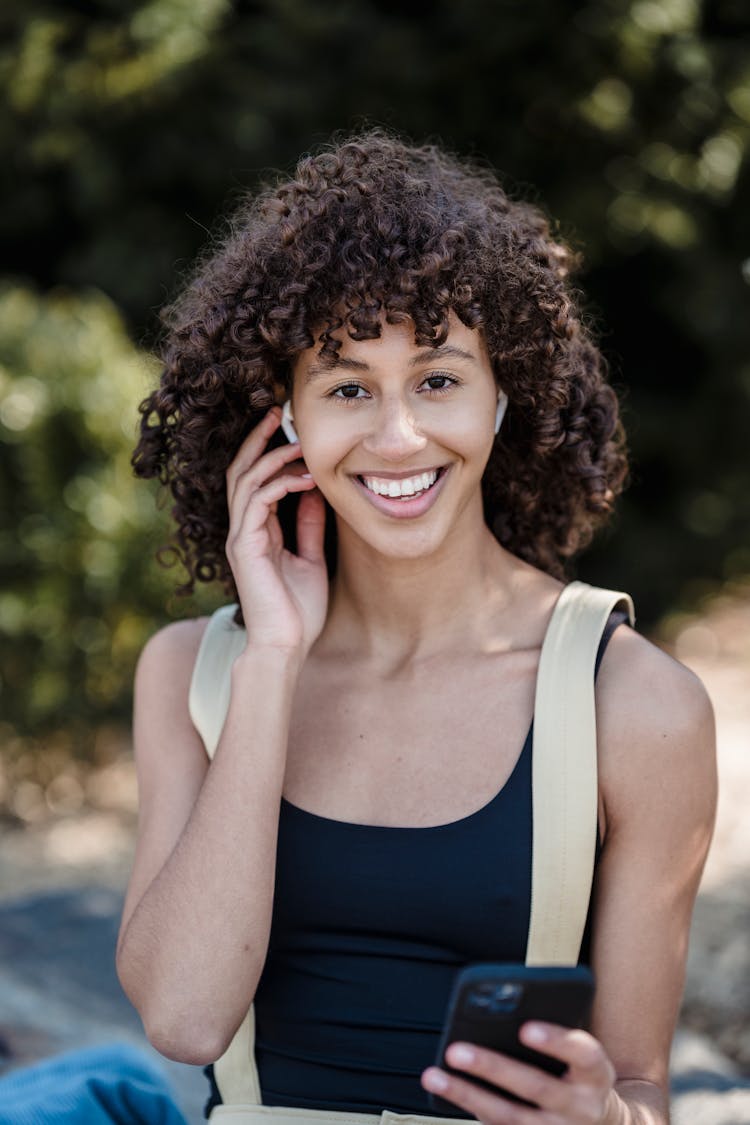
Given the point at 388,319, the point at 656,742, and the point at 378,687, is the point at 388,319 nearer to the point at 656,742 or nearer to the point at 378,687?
the point at 378,687

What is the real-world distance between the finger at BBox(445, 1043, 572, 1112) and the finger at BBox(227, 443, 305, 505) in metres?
1.05

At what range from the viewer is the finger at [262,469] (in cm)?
219

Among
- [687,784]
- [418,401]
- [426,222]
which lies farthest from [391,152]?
[687,784]

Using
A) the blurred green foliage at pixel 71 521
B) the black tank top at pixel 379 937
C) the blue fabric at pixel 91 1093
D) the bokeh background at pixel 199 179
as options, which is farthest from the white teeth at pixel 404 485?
the blurred green foliage at pixel 71 521

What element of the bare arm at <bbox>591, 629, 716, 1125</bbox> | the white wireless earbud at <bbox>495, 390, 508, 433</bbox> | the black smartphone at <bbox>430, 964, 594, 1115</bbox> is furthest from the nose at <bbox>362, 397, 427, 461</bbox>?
the black smartphone at <bbox>430, 964, 594, 1115</bbox>

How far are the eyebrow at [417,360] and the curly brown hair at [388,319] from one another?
0.08 feet

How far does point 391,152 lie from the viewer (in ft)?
6.91

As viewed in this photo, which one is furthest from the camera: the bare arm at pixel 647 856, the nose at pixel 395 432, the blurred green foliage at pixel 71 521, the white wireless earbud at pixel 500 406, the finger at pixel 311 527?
the blurred green foliage at pixel 71 521

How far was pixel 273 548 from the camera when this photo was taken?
222 cm

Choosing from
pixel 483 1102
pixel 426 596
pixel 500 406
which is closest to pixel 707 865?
pixel 426 596

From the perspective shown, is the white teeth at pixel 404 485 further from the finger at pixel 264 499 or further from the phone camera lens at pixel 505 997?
the phone camera lens at pixel 505 997

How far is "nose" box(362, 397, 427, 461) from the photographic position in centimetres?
194

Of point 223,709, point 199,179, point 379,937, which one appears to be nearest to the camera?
point 379,937

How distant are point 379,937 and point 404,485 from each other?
662 millimetres
